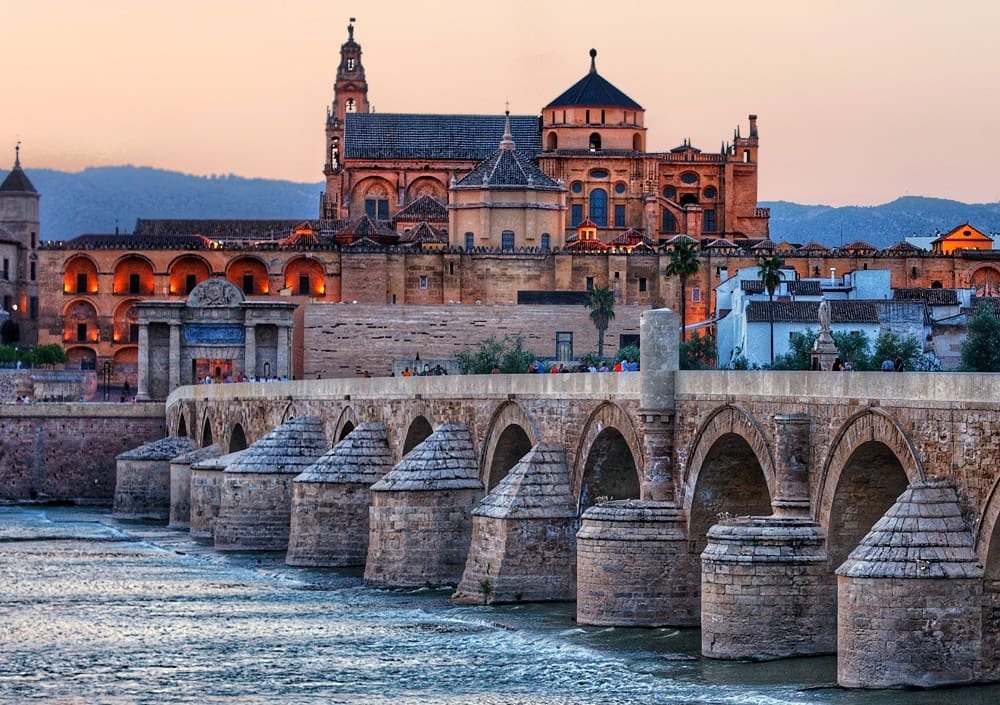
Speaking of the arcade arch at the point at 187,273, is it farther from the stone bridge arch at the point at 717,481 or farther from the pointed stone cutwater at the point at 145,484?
the stone bridge arch at the point at 717,481

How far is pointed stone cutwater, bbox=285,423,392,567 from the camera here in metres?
41.2

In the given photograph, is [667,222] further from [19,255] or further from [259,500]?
[259,500]

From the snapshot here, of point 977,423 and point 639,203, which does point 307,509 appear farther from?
point 639,203

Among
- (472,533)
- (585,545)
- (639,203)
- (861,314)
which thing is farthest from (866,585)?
(639,203)

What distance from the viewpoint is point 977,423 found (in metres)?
22.0

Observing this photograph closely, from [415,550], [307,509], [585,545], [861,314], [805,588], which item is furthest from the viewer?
[861,314]

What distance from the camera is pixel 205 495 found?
167ft

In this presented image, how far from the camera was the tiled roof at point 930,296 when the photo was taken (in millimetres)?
76688

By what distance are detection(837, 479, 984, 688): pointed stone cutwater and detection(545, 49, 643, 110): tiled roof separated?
88.0m

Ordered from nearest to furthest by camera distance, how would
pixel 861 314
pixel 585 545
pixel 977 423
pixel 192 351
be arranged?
pixel 977 423, pixel 585 545, pixel 861 314, pixel 192 351

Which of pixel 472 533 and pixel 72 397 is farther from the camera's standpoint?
pixel 72 397

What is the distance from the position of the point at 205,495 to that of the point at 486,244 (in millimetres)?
50902

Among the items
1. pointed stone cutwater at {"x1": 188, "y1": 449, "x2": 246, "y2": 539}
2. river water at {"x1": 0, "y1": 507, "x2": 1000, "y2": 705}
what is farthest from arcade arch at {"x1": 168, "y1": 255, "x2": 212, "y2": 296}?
river water at {"x1": 0, "y1": 507, "x2": 1000, "y2": 705}

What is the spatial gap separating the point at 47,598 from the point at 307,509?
603cm
